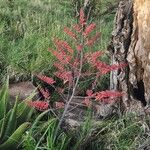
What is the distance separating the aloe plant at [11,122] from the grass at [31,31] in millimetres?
1383

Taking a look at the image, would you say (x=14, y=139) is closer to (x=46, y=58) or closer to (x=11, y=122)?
(x=11, y=122)

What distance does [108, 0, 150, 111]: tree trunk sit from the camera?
189 inches

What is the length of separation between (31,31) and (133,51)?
8.23 ft

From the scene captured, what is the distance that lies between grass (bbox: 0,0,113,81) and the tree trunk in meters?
1.40

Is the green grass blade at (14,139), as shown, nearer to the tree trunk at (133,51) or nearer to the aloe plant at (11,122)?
the aloe plant at (11,122)

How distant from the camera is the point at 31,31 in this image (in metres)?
7.10

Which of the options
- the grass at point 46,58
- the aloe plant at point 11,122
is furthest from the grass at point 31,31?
the aloe plant at point 11,122

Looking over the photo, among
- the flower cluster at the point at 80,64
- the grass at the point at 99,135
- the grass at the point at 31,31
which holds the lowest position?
the grass at the point at 99,135

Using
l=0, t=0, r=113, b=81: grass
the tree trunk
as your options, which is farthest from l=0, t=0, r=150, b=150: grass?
the tree trunk

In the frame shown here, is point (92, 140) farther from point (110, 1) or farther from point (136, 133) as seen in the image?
point (110, 1)

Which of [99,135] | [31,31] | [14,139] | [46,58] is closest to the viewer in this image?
[14,139]

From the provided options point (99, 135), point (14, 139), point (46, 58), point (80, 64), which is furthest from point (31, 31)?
point (14, 139)

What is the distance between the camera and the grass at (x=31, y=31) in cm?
627

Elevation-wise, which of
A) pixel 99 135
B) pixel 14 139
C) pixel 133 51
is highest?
pixel 133 51
